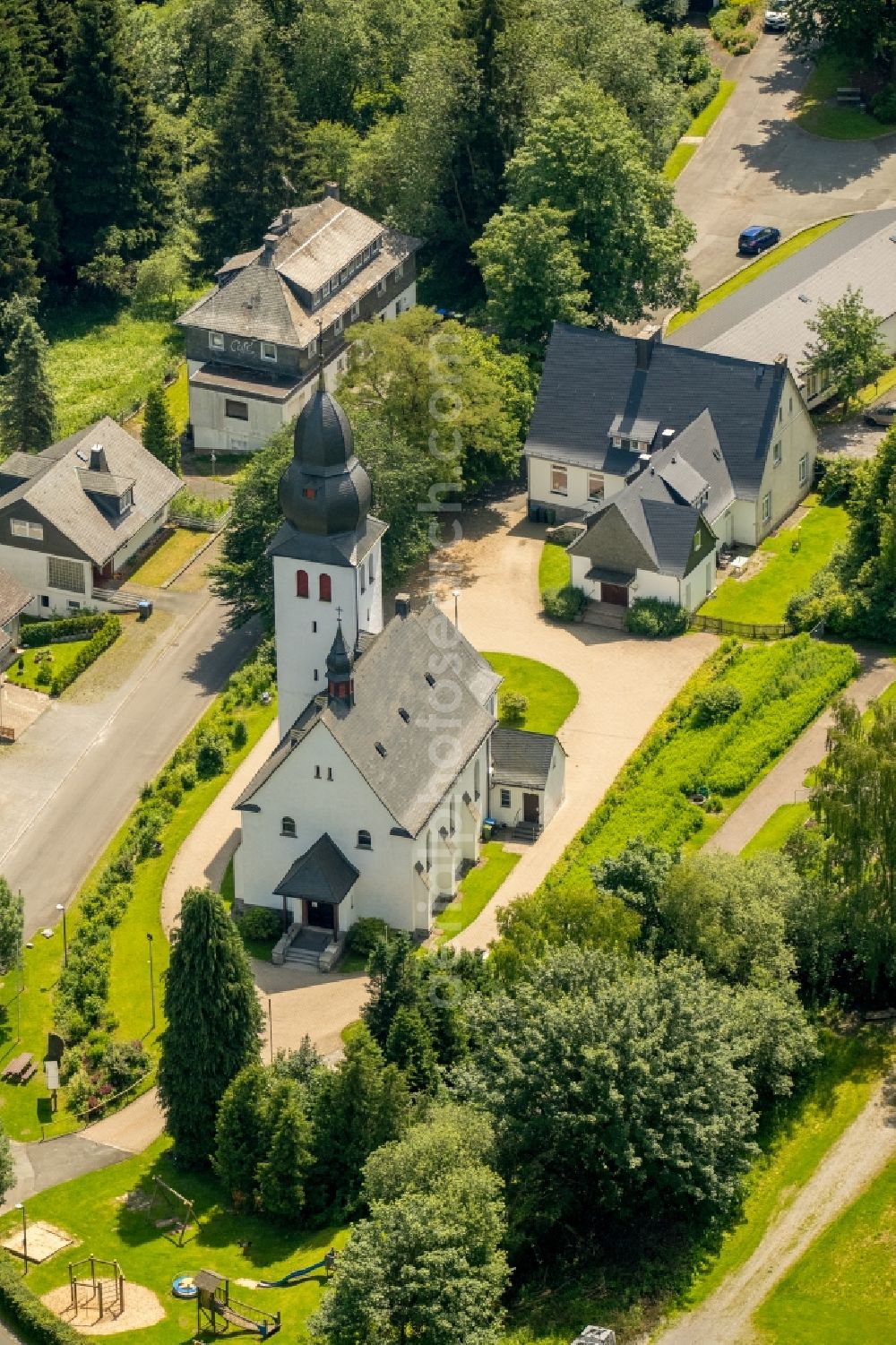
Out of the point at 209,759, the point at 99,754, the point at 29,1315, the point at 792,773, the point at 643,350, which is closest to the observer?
the point at 29,1315

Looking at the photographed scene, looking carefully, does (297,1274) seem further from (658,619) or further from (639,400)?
(639,400)

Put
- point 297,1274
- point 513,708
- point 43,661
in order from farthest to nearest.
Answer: point 43,661
point 513,708
point 297,1274

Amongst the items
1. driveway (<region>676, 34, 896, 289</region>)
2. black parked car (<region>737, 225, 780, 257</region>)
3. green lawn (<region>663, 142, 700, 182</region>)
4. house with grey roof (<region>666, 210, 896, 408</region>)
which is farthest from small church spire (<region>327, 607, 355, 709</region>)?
green lawn (<region>663, 142, 700, 182</region>)

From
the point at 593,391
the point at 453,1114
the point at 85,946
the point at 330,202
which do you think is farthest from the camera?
the point at 330,202

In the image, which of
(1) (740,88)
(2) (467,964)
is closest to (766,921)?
(2) (467,964)

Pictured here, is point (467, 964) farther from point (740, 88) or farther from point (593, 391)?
point (740, 88)

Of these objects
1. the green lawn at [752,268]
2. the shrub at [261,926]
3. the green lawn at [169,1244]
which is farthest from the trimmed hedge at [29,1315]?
the green lawn at [752,268]

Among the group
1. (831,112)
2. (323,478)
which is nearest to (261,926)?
(323,478)
